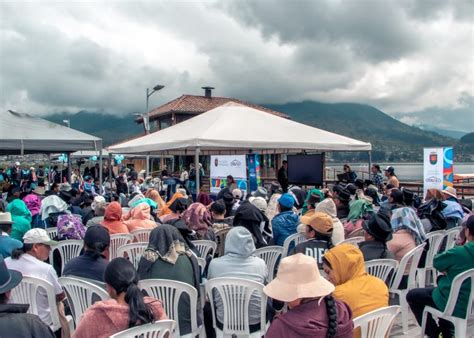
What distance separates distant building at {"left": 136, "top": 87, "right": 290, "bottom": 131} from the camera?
3716 centimetres

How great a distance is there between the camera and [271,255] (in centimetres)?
457

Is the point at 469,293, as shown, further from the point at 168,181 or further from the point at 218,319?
the point at 168,181

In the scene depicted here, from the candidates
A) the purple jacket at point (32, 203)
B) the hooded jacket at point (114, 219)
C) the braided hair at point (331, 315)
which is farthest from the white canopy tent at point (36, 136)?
the braided hair at point (331, 315)

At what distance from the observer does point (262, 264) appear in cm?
353

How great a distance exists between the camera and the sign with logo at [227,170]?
31.3 ft

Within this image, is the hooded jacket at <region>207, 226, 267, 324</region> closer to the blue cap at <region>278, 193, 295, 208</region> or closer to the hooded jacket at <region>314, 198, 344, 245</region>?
the hooded jacket at <region>314, 198, 344, 245</region>

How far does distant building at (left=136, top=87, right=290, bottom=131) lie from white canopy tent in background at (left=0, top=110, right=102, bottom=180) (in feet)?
85.7

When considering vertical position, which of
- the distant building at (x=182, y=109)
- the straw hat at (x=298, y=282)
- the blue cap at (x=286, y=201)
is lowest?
the straw hat at (x=298, y=282)

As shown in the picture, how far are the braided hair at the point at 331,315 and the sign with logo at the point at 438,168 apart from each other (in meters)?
7.99

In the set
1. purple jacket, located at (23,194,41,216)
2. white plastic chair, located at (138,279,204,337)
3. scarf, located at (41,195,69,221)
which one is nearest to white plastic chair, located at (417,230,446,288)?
white plastic chair, located at (138,279,204,337)

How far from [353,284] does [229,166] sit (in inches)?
288

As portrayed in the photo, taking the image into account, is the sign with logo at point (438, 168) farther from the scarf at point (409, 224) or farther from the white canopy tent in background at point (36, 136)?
the white canopy tent in background at point (36, 136)

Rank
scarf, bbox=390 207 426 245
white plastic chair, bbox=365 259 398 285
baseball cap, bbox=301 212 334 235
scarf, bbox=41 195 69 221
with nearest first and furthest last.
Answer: white plastic chair, bbox=365 259 398 285 < baseball cap, bbox=301 212 334 235 < scarf, bbox=390 207 426 245 < scarf, bbox=41 195 69 221

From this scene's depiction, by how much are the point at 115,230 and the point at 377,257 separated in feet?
10.4
